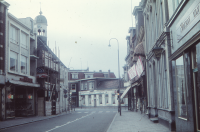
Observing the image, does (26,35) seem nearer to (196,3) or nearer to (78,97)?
(196,3)

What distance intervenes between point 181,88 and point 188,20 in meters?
2.91

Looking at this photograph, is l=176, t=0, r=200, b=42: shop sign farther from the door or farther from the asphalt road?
the door

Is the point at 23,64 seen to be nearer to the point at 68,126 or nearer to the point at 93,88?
the point at 68,126

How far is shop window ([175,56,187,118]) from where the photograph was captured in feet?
31.5

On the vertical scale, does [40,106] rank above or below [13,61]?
below

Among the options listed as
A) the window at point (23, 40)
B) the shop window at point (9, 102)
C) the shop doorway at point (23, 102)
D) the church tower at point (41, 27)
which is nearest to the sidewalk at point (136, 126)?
the shop window at point (9, 102)

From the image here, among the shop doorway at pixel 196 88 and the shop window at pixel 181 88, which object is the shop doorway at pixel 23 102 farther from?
the shop doorway at pixel 196 88

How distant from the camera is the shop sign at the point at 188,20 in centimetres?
744

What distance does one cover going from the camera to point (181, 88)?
9961 millimetres

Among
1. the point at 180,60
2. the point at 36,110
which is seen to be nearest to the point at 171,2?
the point at 180,60

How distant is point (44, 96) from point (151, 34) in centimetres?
1804

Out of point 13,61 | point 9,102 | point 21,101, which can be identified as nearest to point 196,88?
point 9,102

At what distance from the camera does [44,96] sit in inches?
1232

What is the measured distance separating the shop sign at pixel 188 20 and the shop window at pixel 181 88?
3.34ft
